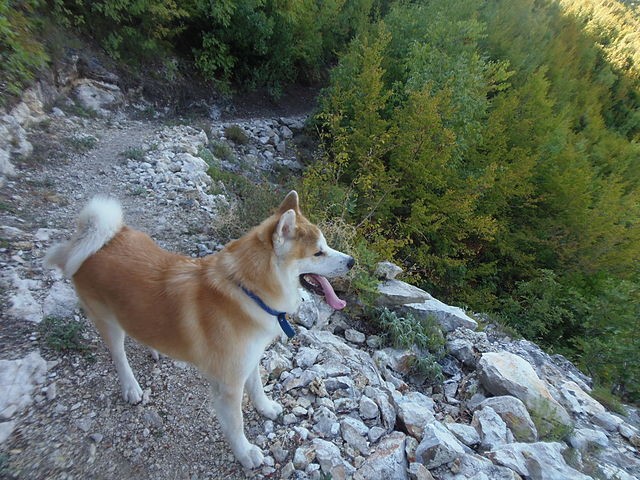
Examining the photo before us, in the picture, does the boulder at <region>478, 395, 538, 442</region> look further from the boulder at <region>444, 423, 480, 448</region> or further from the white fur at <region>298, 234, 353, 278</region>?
the white fur at <region>298, 234, 353, 278</region>

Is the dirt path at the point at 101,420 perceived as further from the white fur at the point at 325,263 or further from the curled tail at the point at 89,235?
the white fur at the point at 325,263

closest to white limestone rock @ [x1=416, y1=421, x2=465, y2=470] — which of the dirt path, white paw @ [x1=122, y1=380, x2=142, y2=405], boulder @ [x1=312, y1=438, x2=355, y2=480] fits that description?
boulder @ [x1=312, y1=438, x2=355, y2=480]

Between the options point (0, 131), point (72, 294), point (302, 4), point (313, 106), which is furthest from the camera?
point (313, 106)

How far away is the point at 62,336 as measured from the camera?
10.1 ft

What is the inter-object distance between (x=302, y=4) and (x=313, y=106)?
3.38m

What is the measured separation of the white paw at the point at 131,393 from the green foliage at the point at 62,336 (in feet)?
1.66

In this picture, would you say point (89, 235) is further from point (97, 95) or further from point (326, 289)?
point (97, 95)

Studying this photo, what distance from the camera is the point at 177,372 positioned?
3.19 m

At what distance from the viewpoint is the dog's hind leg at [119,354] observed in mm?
2707

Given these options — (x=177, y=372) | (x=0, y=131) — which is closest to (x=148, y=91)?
(x=0, y=131)

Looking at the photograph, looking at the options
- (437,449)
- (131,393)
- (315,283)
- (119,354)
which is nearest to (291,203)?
(315,283)

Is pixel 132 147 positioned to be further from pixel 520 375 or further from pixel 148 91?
pixel 520 375

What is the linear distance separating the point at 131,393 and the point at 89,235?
4.23ft

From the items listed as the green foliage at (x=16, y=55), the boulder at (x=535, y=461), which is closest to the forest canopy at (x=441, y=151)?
the green foliage at (x=16, y=55)
